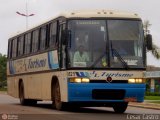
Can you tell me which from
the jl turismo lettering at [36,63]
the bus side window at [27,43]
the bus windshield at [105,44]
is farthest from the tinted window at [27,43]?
the bus windshield at [105,44]

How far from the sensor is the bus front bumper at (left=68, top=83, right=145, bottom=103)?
21.6 meters

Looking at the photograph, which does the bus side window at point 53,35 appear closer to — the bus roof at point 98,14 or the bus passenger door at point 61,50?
the bus passenger door at point 61,50

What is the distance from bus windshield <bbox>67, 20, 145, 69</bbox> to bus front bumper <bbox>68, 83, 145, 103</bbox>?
637mm

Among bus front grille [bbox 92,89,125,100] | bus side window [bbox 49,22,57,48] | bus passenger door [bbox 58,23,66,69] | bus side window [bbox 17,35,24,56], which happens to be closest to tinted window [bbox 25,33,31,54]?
bus side window [bbox 17,35,24,56]

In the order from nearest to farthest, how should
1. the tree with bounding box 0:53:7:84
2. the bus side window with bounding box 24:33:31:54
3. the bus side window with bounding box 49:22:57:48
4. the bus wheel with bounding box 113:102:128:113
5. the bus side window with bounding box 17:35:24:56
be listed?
the bus wheel with bounding box 113:102:128:113 → the bus side window with bounding box 49:22:57:48 → the bus side window with bounding box 24:33:31:54 → the bus side window with bounding box 17:35:24:56 → the tree with bounding box 0:53:7:84

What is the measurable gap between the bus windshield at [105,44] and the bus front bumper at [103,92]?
637 mm

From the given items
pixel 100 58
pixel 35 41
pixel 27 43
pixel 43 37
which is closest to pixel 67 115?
pixel 100 58

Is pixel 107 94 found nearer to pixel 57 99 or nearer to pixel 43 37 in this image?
pixel 57 99

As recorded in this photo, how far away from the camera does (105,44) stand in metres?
22.0

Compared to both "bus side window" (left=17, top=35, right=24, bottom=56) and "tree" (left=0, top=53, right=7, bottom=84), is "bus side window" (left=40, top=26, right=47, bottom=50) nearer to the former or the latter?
"bus side window" (left=17, top=35, right=24, bottom=56)

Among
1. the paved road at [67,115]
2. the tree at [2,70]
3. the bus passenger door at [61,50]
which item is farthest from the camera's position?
the tree at [2,70]

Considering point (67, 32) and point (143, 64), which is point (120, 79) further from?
point (67, 32)

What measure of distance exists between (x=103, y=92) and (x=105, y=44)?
1.62m

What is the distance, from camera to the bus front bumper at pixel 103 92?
21594mm
